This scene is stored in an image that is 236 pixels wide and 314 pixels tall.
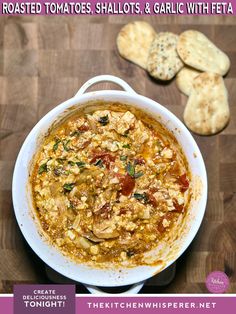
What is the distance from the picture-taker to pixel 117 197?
87.0 inches

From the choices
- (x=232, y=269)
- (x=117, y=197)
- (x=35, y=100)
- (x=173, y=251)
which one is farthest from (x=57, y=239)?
(x=232, y=269)

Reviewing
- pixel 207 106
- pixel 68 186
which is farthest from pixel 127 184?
pixel 207 106

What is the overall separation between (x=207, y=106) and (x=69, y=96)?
26.3 inches

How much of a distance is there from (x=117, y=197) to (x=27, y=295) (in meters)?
0.69

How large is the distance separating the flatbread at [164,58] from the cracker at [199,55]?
0.03 m

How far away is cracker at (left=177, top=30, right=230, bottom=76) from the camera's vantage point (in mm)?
2471

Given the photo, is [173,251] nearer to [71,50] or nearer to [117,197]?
[117,197]

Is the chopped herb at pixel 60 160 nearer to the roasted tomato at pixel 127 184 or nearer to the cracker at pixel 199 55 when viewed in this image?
the roasted tomato at pixel 127 184

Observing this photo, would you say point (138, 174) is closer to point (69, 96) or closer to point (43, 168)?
point (43, 168)

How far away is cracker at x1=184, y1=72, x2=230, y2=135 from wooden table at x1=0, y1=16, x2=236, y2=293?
0.15 feet

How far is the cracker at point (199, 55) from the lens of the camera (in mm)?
2471

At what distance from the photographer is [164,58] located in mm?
2471

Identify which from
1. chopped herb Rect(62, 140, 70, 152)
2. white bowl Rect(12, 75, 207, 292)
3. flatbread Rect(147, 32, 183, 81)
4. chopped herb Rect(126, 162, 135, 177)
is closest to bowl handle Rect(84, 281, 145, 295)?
white bowl Rect(12, 75, 207, 292)

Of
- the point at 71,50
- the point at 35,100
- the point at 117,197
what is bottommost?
the point at 117,197
